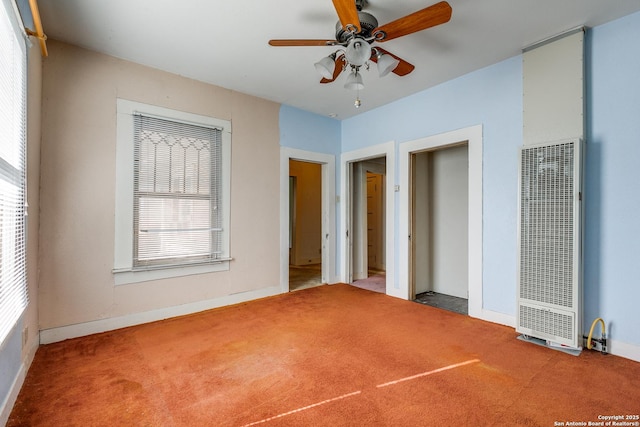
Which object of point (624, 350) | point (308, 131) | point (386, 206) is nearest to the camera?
point (624, 350)

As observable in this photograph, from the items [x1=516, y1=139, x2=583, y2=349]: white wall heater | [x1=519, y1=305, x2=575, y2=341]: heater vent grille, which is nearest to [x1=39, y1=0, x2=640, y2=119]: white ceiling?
[x1=516, y1=139, x2=583, y2=349]: white wall heater

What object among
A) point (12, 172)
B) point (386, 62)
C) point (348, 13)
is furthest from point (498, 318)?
point (12, 172)

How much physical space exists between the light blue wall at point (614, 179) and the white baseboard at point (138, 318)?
11.8ft

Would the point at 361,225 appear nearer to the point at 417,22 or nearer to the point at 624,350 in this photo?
the point at 624,350

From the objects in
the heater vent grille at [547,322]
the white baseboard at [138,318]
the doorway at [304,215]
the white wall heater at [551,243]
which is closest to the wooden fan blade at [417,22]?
the white wall heater at [551,243]

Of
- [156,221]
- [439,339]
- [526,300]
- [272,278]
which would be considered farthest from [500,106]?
[156,221]

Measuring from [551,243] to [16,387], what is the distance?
13.4 feet

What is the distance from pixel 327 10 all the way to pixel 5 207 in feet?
8.32

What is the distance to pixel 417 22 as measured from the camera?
6.50 ft

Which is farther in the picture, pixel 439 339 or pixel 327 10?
pixel 439 339

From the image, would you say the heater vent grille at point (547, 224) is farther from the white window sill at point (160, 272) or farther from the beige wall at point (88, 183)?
the beige wall at point (88, 183)

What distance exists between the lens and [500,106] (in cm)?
319

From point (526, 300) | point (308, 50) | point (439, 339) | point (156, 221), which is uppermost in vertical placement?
point (308, 50)

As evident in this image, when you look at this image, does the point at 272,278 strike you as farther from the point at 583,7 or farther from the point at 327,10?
the point at 583,7
